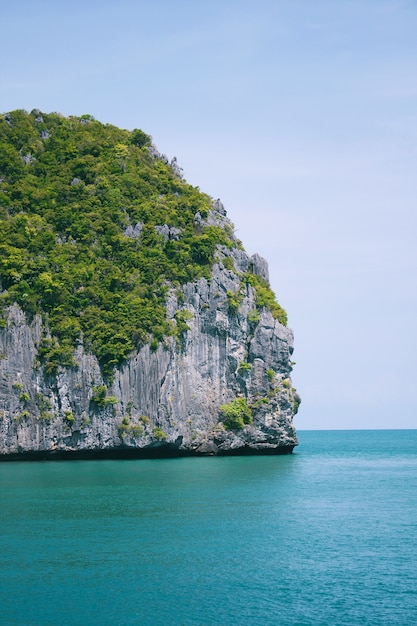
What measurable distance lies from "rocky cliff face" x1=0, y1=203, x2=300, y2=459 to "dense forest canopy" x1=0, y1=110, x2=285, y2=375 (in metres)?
1.34

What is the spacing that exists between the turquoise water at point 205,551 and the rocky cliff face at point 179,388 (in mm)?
11951

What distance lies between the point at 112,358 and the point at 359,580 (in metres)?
40.4

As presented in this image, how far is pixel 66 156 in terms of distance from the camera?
76125 mm

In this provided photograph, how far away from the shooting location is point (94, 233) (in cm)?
7044

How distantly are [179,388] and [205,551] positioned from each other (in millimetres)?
37223

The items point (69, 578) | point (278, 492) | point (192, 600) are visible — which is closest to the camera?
point (192, 600)

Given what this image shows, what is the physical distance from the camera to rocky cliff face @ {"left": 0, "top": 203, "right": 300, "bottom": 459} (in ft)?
202

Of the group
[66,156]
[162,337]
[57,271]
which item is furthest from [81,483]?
[66,156]

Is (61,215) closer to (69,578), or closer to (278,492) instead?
(278,492)

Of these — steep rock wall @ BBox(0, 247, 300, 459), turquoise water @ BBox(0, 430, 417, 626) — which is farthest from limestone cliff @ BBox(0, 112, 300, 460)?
turquoise water @ BBox(0, 430, 417, 626)

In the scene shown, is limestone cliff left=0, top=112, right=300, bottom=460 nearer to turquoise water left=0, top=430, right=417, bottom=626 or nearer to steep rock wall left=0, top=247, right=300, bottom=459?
steep rock wall left=0, top=247, right=300, bottom=459

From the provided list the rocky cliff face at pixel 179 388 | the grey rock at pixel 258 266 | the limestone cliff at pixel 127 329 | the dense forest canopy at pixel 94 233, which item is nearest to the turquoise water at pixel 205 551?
the rocky cliff face at pixel 179 388

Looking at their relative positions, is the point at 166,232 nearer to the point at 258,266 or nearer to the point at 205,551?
the point at 258,266

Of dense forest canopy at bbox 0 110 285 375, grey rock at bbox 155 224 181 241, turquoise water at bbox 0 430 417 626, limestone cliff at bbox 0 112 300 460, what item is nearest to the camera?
turquoise water at bbox 0 430 417 626
